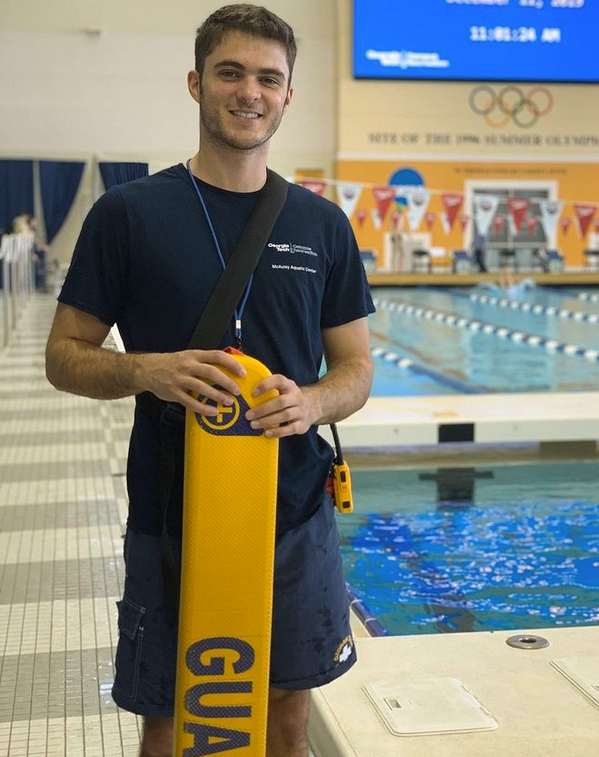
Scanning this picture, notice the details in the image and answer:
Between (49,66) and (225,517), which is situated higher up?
(49,66)

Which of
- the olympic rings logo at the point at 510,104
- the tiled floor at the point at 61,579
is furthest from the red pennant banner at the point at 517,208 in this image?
the tiled floor at the point at 61,579

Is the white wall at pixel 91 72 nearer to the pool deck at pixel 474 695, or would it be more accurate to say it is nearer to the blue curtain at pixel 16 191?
the blue curtain at pixel 16 191

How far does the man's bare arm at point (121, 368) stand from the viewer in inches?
58.0

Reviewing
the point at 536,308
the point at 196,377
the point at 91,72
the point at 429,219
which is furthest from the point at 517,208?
the point at 196,377

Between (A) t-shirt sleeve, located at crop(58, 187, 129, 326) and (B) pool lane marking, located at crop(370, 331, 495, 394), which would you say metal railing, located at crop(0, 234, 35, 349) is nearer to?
(B) pool lane marking, located at crop(370, 331, 495, 394)

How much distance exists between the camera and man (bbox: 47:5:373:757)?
5.24 ft

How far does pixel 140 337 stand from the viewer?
5.47ft

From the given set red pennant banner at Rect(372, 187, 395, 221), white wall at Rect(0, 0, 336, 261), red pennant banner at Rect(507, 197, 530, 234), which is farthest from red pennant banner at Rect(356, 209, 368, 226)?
red pennant banner at Rect(507, 197, 530, 234)

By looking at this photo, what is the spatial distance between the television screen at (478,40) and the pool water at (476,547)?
656 inches

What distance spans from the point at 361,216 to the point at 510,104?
390 cm

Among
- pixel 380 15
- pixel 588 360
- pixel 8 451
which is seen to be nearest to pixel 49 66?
pixel 380 15

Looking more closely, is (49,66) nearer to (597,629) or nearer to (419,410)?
(419,410)

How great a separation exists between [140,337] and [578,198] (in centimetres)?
2172

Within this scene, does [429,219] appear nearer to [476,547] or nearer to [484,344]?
[484,344]
